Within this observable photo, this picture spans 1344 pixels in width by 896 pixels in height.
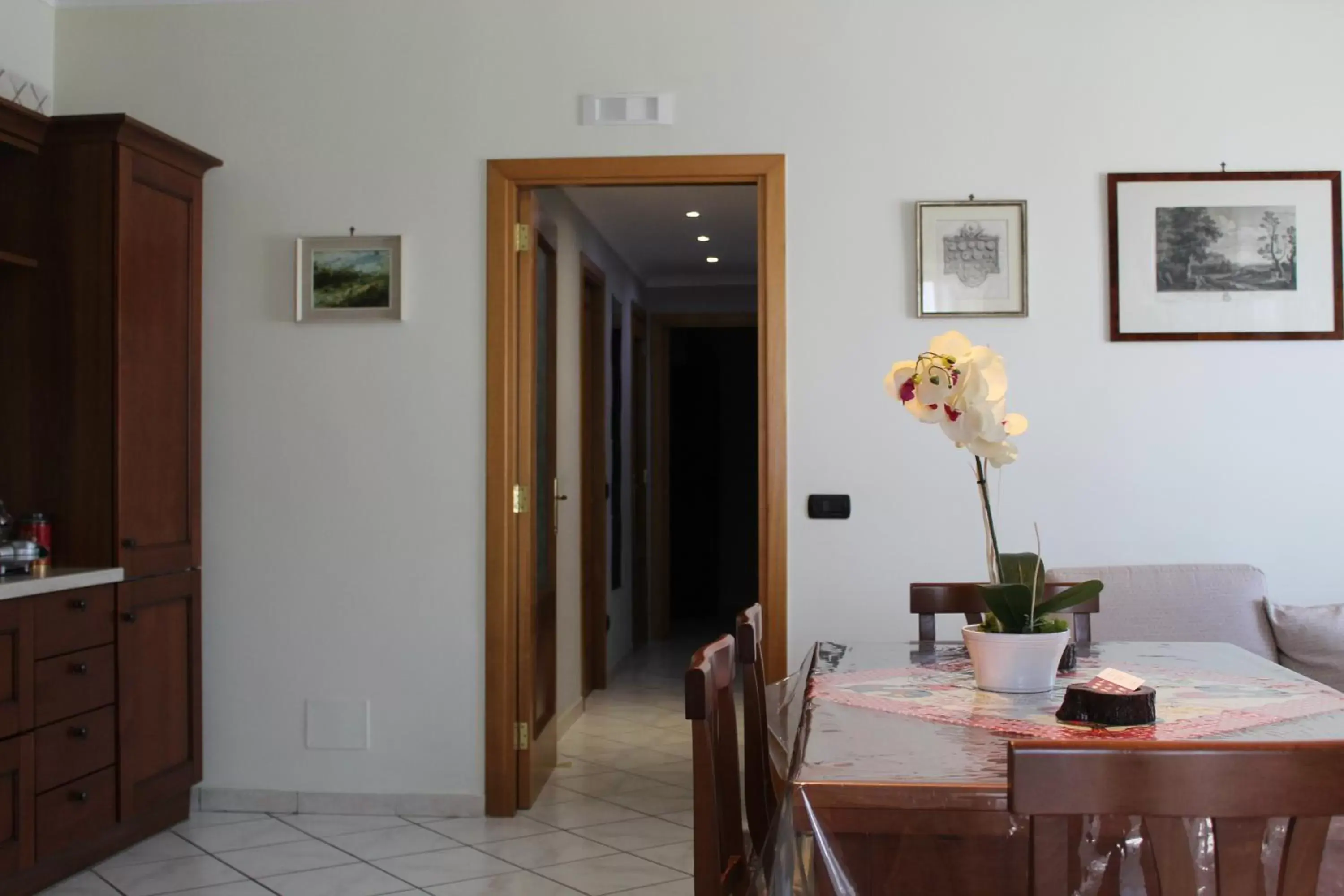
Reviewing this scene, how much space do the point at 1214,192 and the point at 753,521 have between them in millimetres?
6058

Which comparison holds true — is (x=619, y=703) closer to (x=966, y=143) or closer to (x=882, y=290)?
(x=882, y=290)

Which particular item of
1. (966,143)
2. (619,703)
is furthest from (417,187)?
(619,703)

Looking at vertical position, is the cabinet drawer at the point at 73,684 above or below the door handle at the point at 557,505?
below

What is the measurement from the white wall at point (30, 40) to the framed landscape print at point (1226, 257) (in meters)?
3.62

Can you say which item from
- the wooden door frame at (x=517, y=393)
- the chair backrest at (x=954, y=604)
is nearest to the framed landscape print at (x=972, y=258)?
the wooden door frame at (x=517, y=393)

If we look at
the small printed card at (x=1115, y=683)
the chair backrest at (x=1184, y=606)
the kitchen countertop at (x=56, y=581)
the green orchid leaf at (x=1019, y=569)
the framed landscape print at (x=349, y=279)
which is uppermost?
the framed landscape print at (x=349, y=279)

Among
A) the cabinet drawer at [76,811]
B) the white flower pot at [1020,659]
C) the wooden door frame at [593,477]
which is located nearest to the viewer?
the white flower pot at [1020,659]

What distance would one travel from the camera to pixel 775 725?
8.81 feet

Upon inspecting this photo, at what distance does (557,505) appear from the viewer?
5.25 m

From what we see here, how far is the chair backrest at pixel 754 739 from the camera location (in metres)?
2.36

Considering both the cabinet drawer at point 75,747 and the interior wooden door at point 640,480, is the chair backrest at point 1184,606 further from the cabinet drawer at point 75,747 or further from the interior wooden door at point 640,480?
the interior wooden door at point 640,480

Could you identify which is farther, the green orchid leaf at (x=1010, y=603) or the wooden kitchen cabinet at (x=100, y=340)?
the wooden kitchen cabinet at (x=100, y=340)

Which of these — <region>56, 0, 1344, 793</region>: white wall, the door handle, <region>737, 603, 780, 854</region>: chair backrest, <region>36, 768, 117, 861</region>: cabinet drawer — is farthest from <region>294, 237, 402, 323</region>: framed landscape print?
<region>737, 603, 780, 854</region>: chair backrest

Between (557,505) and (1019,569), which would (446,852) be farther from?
(1019,569)
